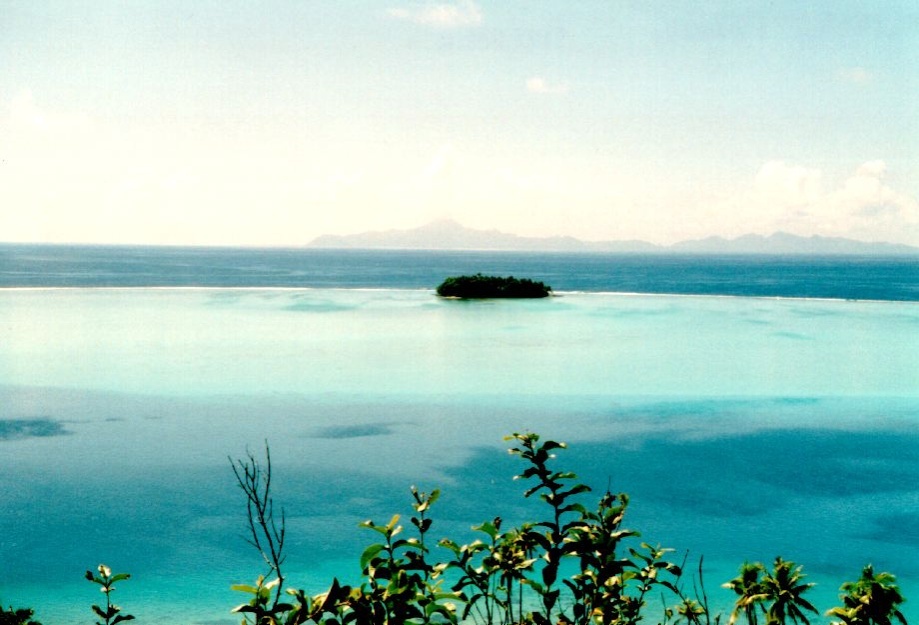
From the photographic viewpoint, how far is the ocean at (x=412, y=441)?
12930 millimetres

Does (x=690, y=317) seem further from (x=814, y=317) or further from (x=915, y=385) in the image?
(x=915, y=385)

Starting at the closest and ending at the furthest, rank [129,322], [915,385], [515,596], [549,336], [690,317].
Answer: [515,596]
[915,385]
[549,336]
[129,322]
[690,317]

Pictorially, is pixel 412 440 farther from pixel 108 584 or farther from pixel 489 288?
pixel 489 288

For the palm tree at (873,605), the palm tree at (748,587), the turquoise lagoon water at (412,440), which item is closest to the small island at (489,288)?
the turquoise lagoon water at (412,440)

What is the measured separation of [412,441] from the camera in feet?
65.8

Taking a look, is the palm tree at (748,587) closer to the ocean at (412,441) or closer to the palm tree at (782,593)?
the palm tree at (782,593)

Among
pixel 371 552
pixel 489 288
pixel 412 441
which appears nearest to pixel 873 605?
pixel 371 552

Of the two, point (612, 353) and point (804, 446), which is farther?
point (612, 353)

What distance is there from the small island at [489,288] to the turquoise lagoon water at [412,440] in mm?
19213

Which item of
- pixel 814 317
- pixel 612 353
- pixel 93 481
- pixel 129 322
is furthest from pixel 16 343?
pixel 814 317

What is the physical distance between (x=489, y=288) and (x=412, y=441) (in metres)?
43.0

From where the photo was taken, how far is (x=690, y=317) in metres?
51.9

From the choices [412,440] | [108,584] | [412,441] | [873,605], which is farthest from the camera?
[412,440]

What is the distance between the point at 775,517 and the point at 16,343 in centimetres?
3515
